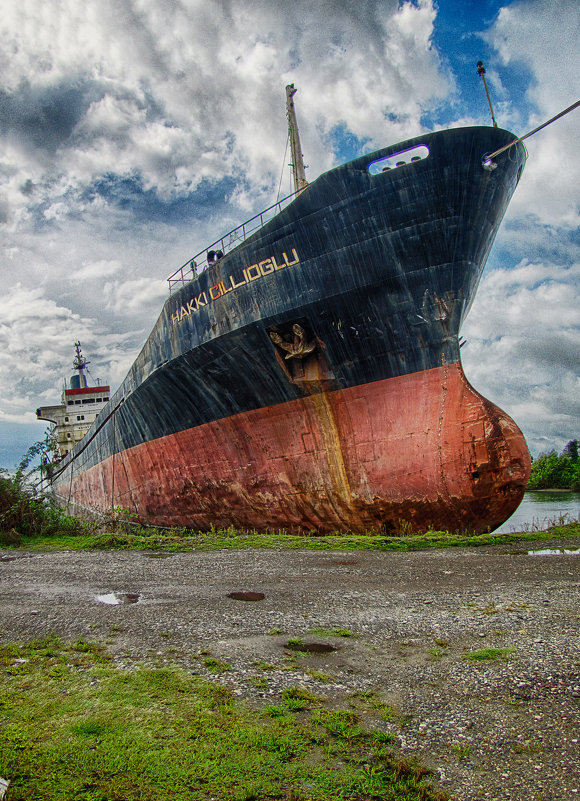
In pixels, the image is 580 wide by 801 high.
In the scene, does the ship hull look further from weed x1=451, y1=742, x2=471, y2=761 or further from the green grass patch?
weed x1=451, y1=742, x2=471, y2=761

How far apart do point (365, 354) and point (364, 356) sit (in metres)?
0.04

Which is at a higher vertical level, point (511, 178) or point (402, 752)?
point (511, 178)

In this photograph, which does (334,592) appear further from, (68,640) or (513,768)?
(513,768)

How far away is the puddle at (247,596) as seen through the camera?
4727 millimetres

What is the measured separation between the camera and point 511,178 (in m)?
9.19

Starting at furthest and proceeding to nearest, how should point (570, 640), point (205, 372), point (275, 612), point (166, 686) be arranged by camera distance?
point (205, 372), point (275, 612), point (570, 640), point (166, 686)

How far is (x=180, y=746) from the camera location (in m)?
2.13

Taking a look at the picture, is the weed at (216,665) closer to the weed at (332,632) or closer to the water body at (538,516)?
the weed at (332,632)

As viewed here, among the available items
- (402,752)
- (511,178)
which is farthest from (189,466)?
(402,752)

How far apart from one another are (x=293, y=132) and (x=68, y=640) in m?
15.0

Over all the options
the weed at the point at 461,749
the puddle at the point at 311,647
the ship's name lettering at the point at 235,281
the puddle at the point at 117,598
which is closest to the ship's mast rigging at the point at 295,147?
the ship's name lettering at the point at 235,281

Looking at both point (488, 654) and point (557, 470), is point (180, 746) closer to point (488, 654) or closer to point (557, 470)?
point (488, 654)

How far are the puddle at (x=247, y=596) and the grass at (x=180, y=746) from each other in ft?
6.28

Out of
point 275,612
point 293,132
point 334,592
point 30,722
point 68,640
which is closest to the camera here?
point 30,722
